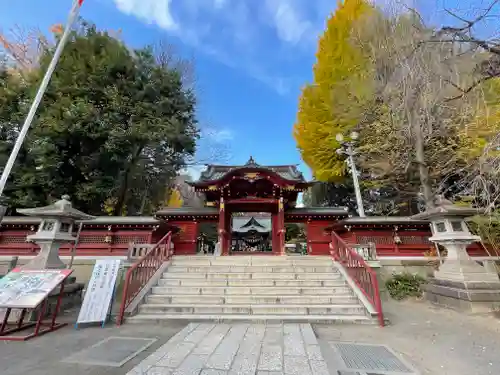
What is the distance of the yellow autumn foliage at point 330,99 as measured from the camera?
13.6 m

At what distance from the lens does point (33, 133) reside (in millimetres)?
11359

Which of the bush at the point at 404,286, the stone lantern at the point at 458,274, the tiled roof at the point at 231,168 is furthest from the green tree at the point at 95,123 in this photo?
the stone lantern at the point at 458,274

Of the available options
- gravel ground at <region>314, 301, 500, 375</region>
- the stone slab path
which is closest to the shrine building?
gravel ground at <region>314, 301, 500, 375</region>

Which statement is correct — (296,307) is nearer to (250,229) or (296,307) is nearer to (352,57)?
(352,57)

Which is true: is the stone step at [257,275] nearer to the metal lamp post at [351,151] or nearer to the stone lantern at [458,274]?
the stone lantern at [458,274]

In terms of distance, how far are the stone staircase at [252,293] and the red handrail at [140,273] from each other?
1.07ft

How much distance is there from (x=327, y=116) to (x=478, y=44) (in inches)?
446

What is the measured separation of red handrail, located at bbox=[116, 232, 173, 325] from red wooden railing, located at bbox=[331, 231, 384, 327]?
539 centimetres

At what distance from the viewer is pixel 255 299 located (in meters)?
5.99

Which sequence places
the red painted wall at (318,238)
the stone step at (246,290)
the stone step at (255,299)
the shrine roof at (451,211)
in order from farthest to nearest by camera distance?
the red painted wall at (318,238) → the shrine roof at (451,211) → the stone step at (246,290) → the stone step at (255,299)

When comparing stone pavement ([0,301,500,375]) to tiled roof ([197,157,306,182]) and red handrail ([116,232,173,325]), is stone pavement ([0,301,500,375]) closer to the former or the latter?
red handrail ([116,232,173,325])

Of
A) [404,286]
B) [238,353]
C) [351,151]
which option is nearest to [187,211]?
[351,151]

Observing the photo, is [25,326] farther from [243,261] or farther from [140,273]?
[243,261]

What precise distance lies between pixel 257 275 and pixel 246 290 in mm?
886
